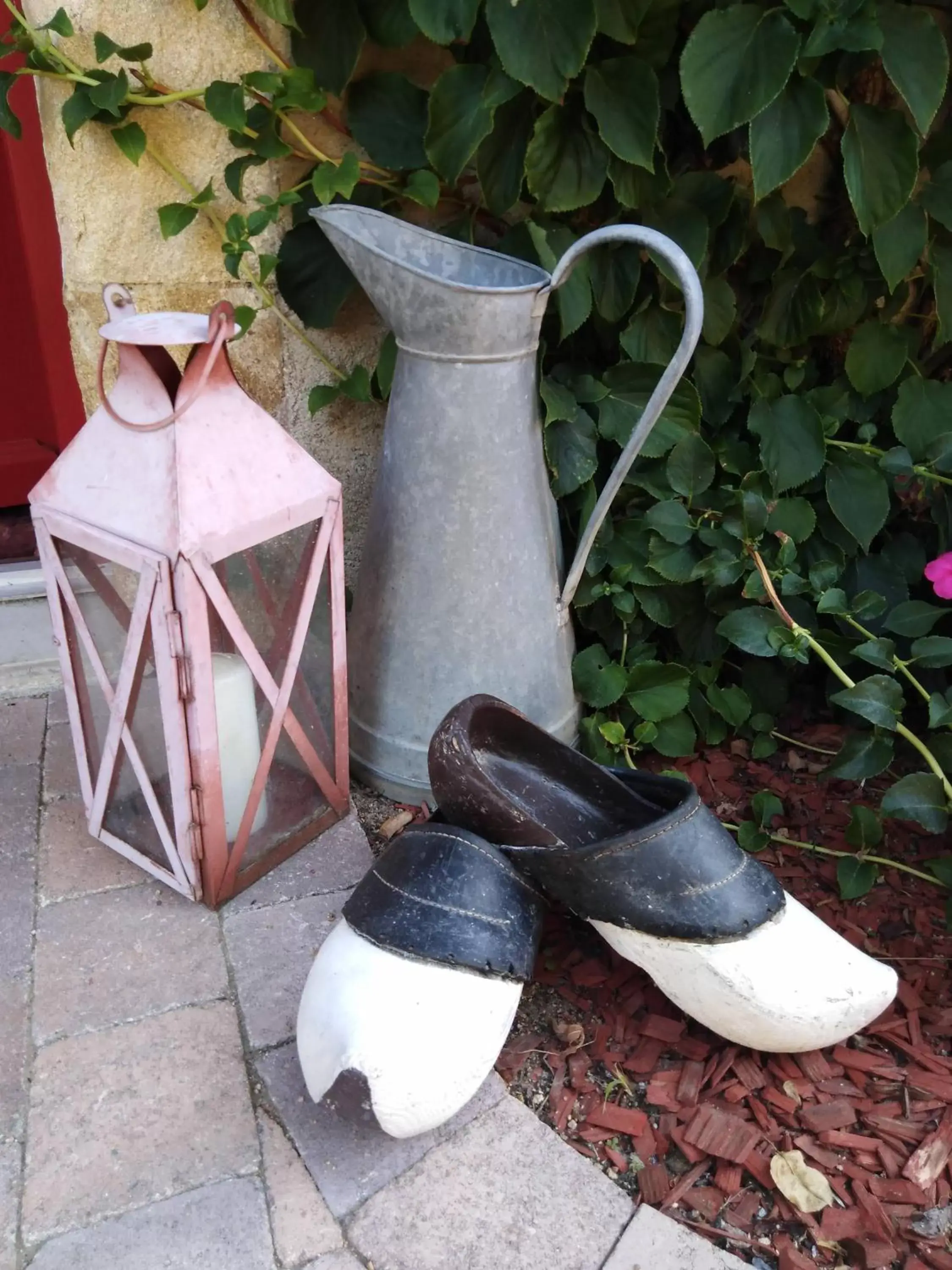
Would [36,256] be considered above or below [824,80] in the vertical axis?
below

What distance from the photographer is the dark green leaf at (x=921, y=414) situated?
1.37 m

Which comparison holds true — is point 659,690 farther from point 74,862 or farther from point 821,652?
point 74,862

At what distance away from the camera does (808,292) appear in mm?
1360

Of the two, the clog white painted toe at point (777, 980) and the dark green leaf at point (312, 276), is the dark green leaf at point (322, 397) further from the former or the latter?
the clog white painted toe at point (777, 980)

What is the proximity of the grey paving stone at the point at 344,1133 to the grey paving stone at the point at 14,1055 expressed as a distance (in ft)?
0.76

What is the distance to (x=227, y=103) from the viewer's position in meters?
1.19

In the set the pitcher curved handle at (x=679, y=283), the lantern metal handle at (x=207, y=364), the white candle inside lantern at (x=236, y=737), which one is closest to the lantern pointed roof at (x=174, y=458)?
the lantern metal handle at (x=207, y=364)

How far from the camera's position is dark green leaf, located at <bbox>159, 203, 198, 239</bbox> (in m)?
1.26

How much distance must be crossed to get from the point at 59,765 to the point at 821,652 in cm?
112

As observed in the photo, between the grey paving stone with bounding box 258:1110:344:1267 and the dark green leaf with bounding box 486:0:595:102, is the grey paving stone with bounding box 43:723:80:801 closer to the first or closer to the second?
the grey paving stone with bounding box 258:1110:344:1267

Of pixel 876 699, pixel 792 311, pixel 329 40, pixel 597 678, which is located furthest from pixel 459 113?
pixel 876 699

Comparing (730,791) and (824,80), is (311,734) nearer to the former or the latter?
(730,791)

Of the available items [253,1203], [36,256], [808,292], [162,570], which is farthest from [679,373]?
[36,256]

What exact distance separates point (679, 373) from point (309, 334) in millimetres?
631
